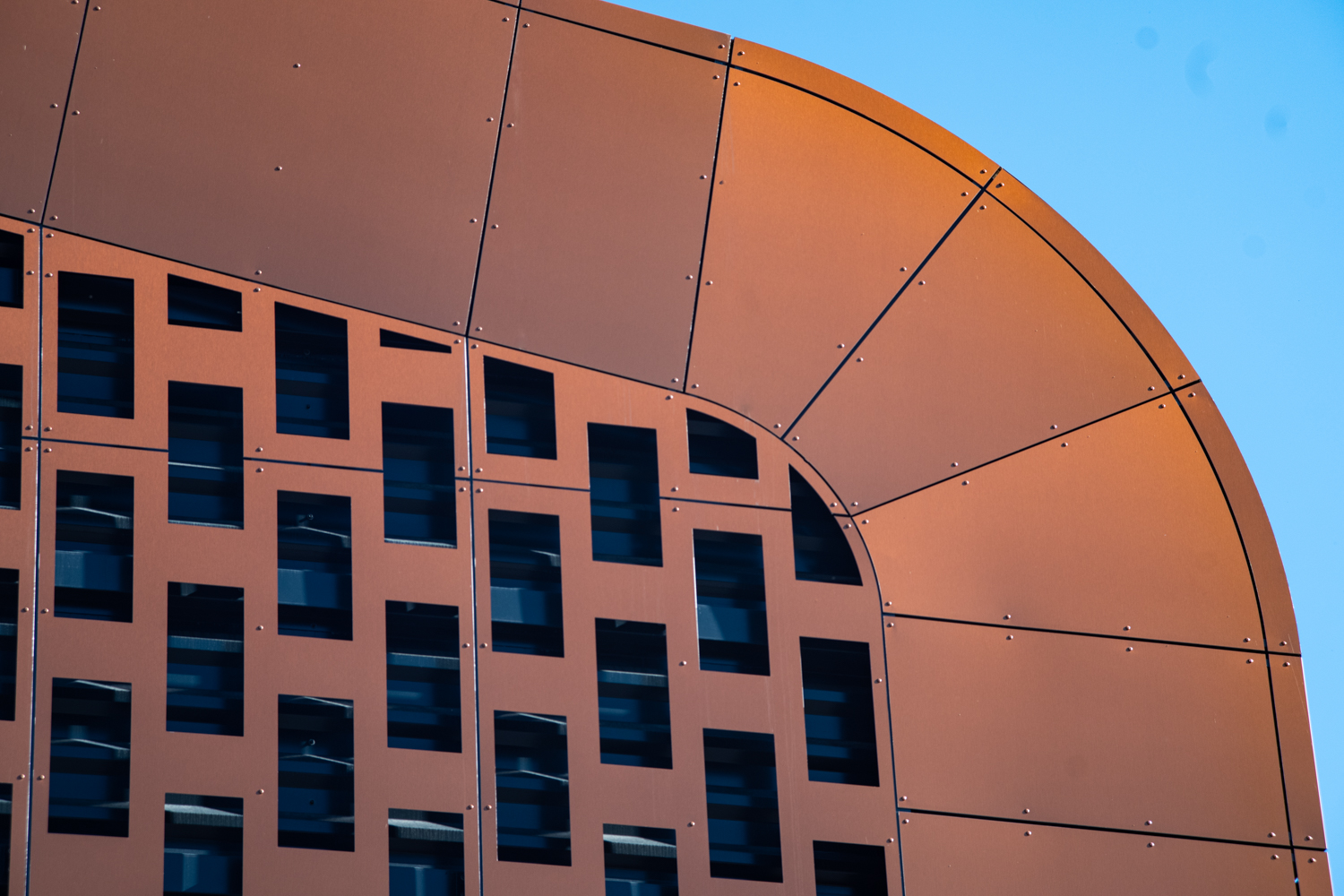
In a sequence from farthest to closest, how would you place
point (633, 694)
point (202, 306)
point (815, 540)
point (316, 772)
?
point (815, 540) < point (202, 306) < point (633, 694) < point (316, 772)

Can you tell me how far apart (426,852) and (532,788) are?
0.54 metres

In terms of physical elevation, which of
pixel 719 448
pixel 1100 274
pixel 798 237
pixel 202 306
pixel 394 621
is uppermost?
pixel 798 237

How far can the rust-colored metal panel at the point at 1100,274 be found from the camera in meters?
7.50

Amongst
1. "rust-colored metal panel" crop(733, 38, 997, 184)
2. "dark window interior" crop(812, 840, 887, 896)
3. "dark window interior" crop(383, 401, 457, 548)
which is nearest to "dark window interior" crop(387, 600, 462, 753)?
"dark window interior" crop(383, 401, 457, 548)

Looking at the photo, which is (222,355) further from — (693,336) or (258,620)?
(693,336)

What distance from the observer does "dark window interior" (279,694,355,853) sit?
6270 millimetres

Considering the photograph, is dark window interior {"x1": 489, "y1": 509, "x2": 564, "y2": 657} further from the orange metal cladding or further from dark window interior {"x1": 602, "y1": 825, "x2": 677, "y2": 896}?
dark window interior {"x1": 602, "y1": 825, "x2": 677, "y2": 896}

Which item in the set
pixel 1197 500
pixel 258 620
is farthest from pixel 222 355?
pixel 1197 500

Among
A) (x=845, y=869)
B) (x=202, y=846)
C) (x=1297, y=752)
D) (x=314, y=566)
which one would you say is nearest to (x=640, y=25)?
(x=314, y=566)

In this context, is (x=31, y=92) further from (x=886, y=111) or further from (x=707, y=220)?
(x=886, y=111)

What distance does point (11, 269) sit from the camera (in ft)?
21.8

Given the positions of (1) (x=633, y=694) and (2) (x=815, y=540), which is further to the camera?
(2) (x=815, y=540)

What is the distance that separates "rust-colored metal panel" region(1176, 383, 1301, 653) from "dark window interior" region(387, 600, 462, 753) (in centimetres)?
389

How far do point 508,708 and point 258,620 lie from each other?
3.82 feet
